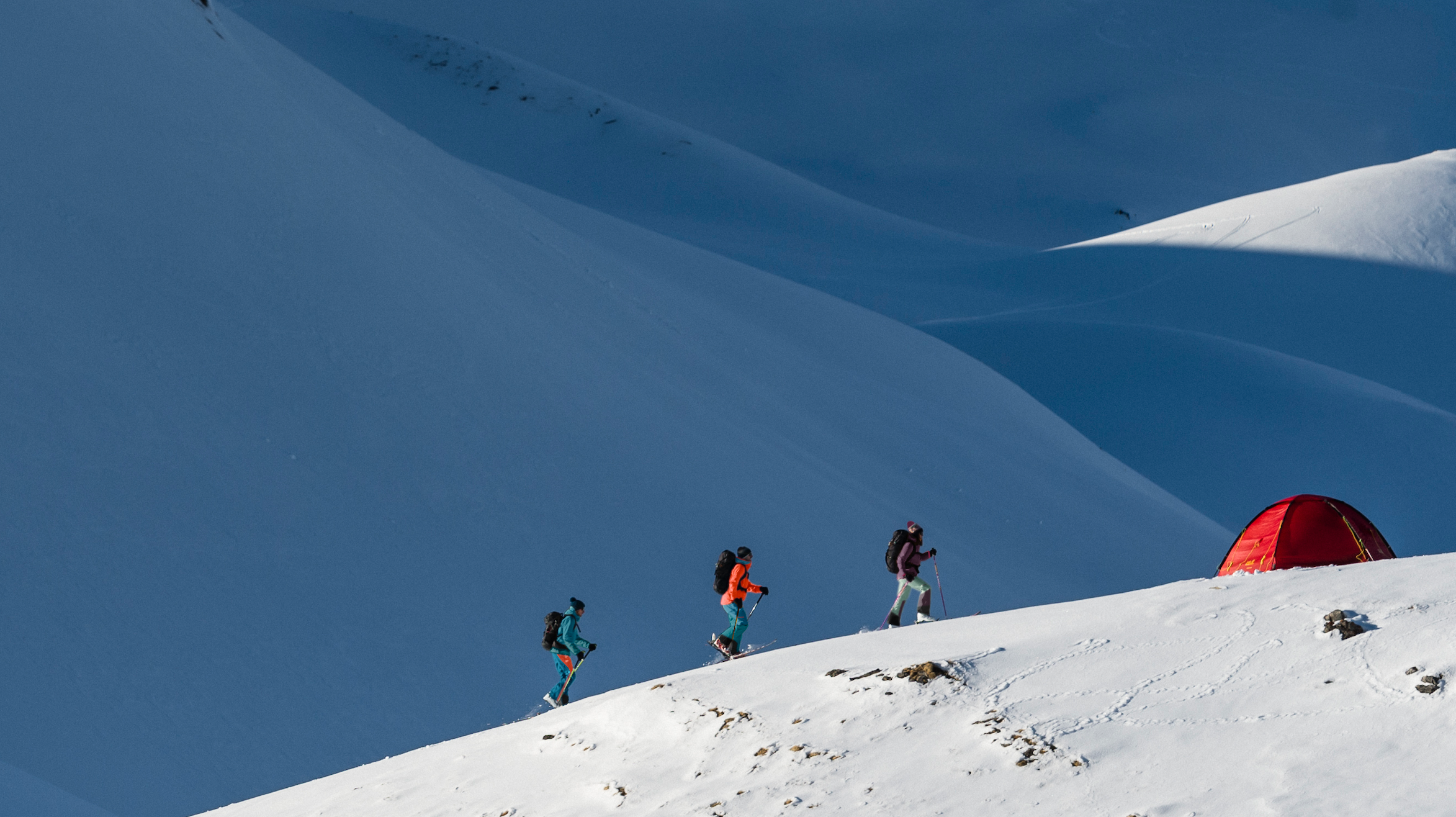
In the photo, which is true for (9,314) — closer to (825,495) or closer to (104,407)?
(104,407)

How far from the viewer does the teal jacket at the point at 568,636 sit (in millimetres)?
7895

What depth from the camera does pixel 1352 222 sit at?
3158 cm

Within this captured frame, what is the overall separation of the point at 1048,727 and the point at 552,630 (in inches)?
148

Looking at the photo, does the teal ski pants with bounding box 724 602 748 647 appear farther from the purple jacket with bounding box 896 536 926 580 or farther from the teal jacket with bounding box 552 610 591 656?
the purple jacket with bounding box 896 536 926 580

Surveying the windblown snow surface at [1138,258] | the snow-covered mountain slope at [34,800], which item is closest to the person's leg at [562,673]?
the snow-covered mountain slope at [34,800]

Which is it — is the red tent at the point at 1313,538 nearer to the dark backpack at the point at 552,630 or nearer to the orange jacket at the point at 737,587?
the orange jacket at the point at 737,587

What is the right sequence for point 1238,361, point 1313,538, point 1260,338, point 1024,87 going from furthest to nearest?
point 1024,87
point 1260,338
point 1238,361
point 1313,538

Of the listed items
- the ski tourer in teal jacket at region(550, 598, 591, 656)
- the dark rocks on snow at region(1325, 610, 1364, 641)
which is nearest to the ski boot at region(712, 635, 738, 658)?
the ski tourer in teal jacket at region(550, 598, 591, 656)

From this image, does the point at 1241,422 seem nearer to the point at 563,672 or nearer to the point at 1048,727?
the point at 563,672

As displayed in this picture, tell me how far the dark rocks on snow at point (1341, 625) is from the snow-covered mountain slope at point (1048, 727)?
0.05 meters

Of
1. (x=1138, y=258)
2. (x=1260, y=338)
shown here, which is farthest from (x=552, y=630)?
(x=1138, y=258)

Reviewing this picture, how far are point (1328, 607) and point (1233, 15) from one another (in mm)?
62656

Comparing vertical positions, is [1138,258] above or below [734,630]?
above

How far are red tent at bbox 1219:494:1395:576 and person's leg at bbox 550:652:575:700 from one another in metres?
5.07
